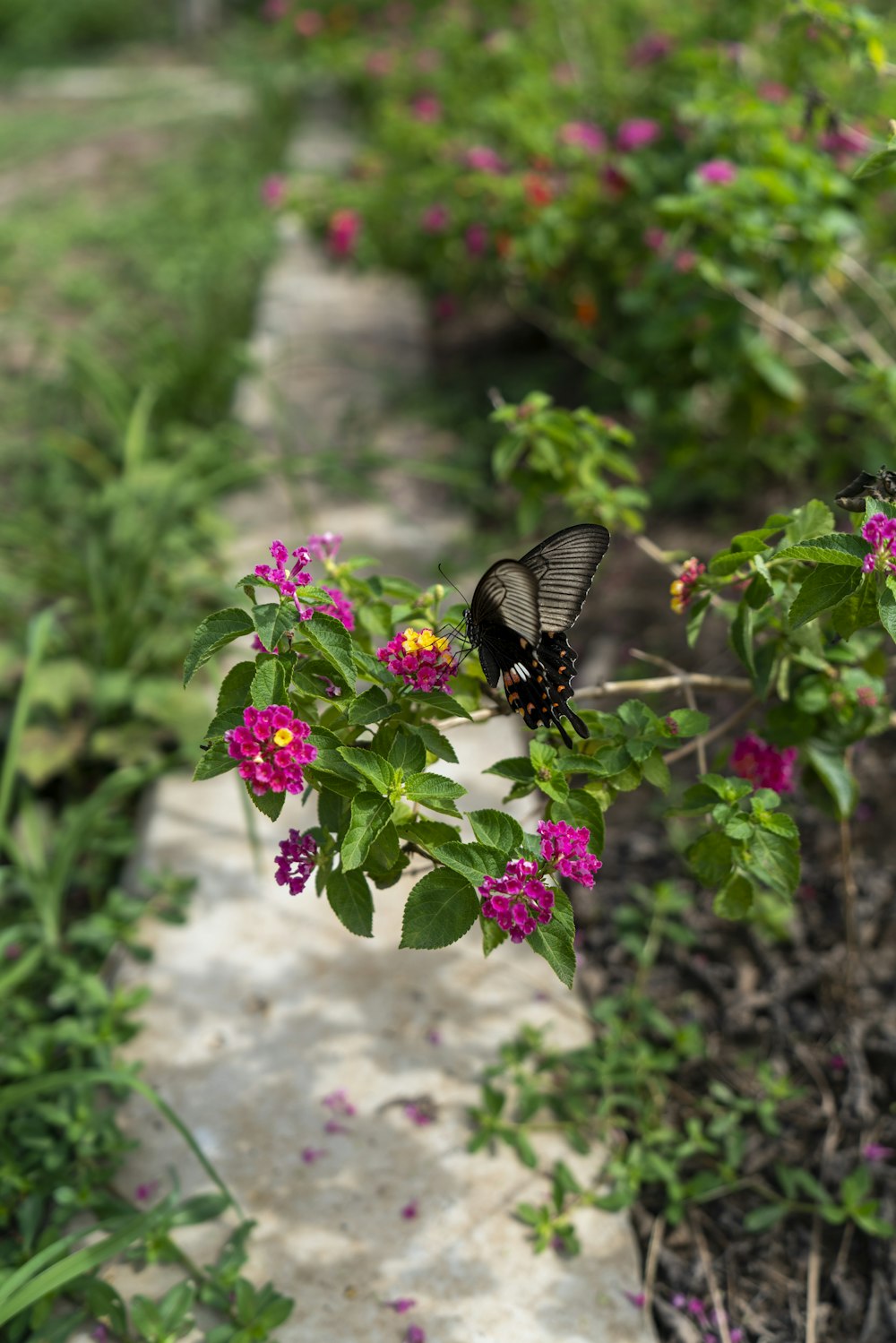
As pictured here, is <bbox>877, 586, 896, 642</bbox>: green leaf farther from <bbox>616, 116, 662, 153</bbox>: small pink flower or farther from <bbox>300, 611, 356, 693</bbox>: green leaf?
<bbox>616, 116, 662, 153</bbox>: small pink flower

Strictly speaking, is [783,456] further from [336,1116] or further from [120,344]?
[120,344]

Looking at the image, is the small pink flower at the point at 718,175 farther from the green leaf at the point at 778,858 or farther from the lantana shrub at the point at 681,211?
the green leaf at the point at 778,858

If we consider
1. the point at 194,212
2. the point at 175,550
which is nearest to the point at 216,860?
the point at 175,550

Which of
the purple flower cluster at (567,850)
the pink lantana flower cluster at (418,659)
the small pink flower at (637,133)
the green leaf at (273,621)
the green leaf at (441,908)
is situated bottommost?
the green leaf at (441,908)

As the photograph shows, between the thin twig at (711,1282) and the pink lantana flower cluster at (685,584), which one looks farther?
the thin twig at (711,1282)

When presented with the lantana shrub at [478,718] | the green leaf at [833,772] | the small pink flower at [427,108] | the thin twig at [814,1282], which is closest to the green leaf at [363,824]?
the lantana shrub at [478,718]
